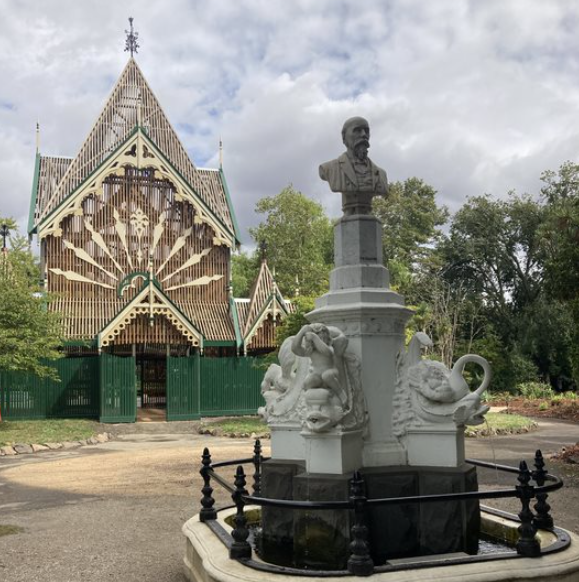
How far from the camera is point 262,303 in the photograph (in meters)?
29.5

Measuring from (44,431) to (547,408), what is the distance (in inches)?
876

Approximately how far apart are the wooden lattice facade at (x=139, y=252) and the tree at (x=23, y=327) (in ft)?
8.94

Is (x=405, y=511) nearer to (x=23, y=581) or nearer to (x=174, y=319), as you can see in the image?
(x=23, y=581)

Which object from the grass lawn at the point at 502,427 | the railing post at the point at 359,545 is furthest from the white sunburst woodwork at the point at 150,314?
the railing post at the point at 359,545

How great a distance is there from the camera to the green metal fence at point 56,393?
24472 millimetres

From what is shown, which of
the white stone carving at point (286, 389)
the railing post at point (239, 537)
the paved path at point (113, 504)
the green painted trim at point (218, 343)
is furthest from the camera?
the green painted trim at point (218, 343)

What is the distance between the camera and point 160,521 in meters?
9.23

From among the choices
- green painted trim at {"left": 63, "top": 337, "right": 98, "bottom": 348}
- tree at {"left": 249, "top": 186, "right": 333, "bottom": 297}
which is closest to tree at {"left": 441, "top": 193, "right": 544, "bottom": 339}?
tree at {"left": 249, "top": 186, "right": 333, "bottom": 297}

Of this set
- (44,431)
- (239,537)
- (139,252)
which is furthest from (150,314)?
(239,537)

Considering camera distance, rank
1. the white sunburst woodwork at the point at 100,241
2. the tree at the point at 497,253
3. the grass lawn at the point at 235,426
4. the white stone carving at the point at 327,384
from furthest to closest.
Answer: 1. the tree at the point at 497,253
2. the white sunburst woodwork at the point at 100,241
3. the grass lawn at the point at 235,426
4. the white stone carving at the point at 327,384

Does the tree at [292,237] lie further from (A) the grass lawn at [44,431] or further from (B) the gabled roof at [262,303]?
(A) the grass lawn at [44,431]

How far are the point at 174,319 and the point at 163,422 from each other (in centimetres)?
393

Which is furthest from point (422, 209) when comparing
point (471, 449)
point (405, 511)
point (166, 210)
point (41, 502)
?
point (405, 511)

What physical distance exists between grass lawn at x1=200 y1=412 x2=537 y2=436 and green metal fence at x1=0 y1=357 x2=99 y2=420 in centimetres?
459
